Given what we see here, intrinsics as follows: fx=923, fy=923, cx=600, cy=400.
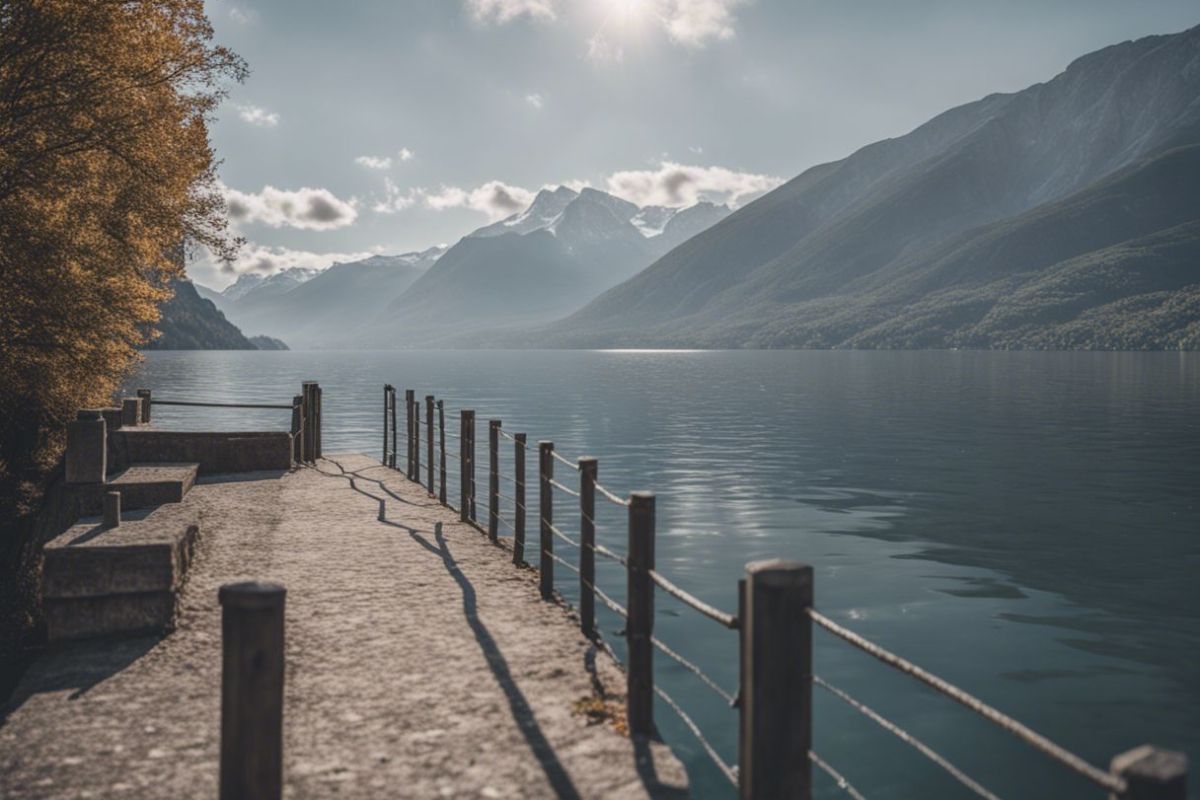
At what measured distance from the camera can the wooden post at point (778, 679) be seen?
14.9 feet

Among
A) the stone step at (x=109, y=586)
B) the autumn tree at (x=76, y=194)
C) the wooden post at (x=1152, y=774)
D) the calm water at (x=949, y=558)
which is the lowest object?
the calm water at (x=949, y=558)

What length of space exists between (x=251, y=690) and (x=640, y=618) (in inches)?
135

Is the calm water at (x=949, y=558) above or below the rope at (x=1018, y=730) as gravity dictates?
below

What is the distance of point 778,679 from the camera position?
460cm

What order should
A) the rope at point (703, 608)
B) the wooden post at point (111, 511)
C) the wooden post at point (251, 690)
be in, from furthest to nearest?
1. the wooden post at point (111, 511)
2. the rope at point (703, 608)
3. the wooden post at point (251, 690)

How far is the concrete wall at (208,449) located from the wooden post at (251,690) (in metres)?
15.7

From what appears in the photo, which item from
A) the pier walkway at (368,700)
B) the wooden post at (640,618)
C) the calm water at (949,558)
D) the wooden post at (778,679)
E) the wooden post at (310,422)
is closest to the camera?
the wooden post at (778,679)

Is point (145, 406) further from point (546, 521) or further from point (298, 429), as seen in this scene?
point (546, 521)

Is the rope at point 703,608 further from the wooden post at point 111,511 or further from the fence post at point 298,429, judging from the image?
the fence post at point 298,429

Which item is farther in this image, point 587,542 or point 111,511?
point 111,511

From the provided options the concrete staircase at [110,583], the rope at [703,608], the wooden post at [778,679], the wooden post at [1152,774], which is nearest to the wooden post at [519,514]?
the concrete staircase at [110,583]

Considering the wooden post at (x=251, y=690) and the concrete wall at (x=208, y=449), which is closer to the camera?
the wooden post at (x=251, y=690)

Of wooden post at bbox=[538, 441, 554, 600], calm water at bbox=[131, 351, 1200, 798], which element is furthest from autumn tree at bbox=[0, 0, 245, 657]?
calm water at bbox=[131, 351, 1200, 798]

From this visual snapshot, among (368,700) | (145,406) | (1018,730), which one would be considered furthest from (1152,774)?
(145,406)
